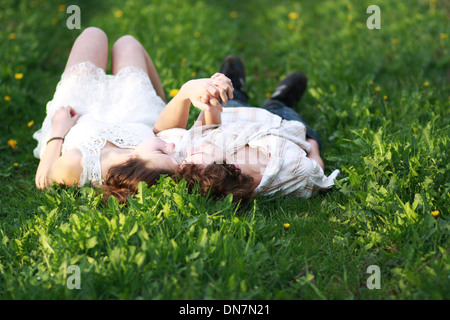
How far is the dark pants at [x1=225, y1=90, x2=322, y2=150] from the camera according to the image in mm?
3129

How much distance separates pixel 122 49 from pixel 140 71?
11.8 inches

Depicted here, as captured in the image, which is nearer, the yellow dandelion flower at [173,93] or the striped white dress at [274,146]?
the striped white dress at [274,146]

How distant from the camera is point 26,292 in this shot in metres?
1.82

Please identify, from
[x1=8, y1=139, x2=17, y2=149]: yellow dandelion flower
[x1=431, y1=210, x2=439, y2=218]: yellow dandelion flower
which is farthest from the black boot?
[x1=431, y1=210, x2=439, y2=218]: yellow dandelion flower

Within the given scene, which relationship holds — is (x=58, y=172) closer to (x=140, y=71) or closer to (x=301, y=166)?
(x=140, y=71)

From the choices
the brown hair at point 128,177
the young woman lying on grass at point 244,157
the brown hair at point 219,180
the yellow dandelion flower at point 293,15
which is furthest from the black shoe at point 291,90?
the yellow dandelion flower at point 293,15

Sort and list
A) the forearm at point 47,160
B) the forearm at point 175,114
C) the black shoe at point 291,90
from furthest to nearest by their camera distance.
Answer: the black shoe at point 291,90, the forearm at point 175,114, the forearm at point 47,160

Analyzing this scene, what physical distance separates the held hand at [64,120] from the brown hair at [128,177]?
64 centimetres

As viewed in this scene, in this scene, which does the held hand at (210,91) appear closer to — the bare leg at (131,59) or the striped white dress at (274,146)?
the striped white dress at (274,146)

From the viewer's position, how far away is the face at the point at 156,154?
8.04ft

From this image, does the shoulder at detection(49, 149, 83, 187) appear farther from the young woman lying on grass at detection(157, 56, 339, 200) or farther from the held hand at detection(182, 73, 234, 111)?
the held hand at detection(182, 73, 234, 111)

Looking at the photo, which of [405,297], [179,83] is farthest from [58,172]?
[405,297]

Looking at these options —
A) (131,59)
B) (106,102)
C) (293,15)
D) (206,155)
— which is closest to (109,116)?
(106,102)

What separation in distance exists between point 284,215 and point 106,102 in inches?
60.6
